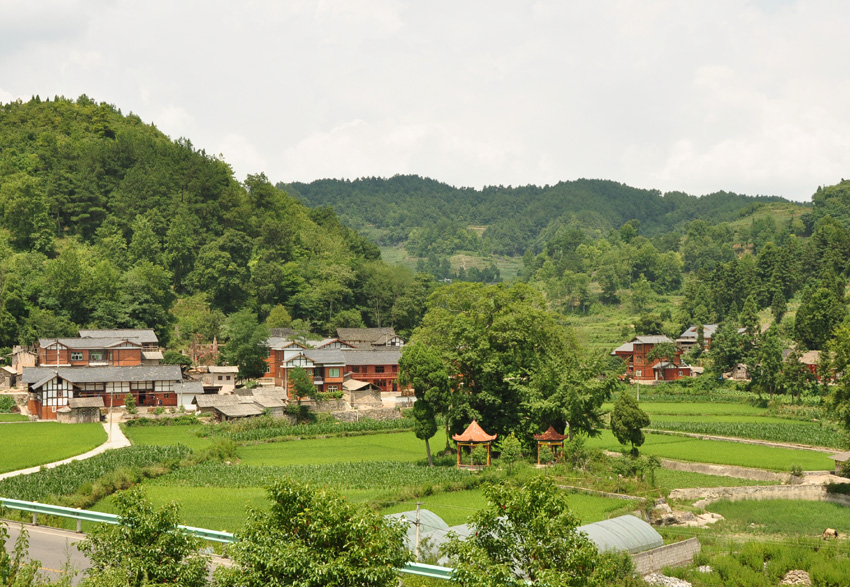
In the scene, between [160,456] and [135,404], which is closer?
[160,456]

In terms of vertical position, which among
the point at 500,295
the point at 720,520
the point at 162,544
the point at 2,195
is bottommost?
the point at 720,520

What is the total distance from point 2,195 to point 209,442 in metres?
53.0

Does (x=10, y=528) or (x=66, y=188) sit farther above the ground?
(x=66, y=188)

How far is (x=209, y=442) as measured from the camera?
4666 centimetres

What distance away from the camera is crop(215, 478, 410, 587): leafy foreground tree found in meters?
13.8

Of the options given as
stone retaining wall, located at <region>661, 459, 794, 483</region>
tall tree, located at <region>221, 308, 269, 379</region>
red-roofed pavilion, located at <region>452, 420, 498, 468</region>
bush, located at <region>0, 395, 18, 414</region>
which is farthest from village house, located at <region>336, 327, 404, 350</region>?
stone retaining wall, located at <region>661, 459, 794, 483</region>

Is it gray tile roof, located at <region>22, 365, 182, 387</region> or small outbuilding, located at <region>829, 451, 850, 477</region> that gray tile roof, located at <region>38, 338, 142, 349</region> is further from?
small outbuilding, located at <region>829, 451, 850, 477</region>

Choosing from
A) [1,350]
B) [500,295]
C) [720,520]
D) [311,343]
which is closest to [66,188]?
[1,350]

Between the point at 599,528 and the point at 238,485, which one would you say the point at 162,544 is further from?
the point at 238,485

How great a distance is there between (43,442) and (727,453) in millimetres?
37609

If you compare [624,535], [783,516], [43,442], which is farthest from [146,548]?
[43,442]

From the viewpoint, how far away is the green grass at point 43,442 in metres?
39.2

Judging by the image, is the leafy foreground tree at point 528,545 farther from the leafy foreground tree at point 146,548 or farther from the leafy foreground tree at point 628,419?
the leafy foreground tree at point 628,419

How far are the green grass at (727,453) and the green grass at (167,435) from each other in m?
22.8
